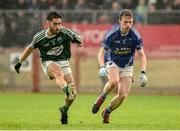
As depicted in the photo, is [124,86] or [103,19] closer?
[124,86]

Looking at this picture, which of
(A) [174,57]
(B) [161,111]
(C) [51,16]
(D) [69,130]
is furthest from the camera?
(A) [174,57]

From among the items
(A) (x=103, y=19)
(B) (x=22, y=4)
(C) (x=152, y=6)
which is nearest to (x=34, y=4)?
(B) (x=22, y=4)

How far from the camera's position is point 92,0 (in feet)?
96.1

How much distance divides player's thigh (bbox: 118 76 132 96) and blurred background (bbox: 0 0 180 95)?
11529 mm

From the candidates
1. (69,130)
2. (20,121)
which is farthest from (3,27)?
(69,130)

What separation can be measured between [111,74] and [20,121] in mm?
2099

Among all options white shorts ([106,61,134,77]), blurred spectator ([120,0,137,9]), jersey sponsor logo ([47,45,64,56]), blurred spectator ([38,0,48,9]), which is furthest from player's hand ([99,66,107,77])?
blurred spectator ([38,0,48,9])

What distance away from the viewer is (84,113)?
19.3m

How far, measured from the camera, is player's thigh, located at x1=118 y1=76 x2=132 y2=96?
630 inches

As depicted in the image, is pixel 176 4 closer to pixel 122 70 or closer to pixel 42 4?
pixel 42 4

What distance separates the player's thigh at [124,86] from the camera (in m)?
16.0

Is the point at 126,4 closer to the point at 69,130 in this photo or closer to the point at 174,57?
the point at 174,57

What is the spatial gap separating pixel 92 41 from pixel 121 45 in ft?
40.4

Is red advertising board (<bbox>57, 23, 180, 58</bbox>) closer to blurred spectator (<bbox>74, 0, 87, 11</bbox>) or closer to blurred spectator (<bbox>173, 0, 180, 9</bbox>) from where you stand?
blurred spectator (<bbox>173, 0, 180, 9</bbox>)
